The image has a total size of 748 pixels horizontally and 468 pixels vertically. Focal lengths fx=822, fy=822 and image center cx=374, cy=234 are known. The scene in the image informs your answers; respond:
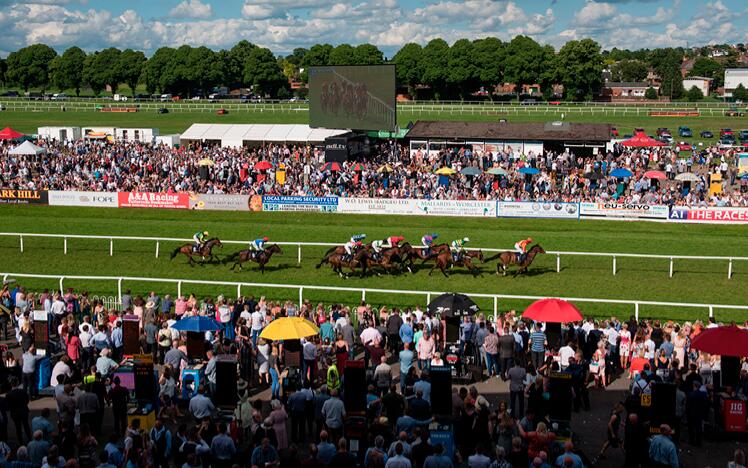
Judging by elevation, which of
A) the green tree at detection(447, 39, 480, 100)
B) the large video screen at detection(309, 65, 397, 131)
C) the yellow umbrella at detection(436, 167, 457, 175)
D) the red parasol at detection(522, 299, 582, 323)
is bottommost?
the red parasol at detection(522, 299, 582, 323)

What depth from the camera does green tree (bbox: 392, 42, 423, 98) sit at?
101m

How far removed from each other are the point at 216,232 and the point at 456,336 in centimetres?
1648

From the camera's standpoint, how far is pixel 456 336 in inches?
632

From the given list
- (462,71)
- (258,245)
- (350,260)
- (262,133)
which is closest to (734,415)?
(350,260)

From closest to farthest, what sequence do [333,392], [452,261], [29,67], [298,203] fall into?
[333,392]
[452,261]
[298,203]
[29,67]

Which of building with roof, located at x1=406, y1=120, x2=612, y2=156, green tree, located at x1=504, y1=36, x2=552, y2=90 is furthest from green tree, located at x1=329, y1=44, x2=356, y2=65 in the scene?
building with roof, located at x1=406, y1=120, x2=612, y2=156

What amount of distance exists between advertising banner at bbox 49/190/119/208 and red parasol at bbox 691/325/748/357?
29.7 meters

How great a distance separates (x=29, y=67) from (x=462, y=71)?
71697 mm

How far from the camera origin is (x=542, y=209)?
33.0 meters

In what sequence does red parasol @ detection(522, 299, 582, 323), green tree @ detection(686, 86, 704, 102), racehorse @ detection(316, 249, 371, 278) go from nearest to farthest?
red parasol @ detection(522, 299, 582, 323) < racehorse @ detection(316, 249, 371, 278) < green tree @ detection(686, 86, 704, 102)

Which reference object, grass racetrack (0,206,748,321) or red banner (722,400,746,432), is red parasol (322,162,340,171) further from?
red banner (722,400,746,432)

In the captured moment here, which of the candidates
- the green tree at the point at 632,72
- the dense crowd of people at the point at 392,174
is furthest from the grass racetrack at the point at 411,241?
the green tree at the point at 632,72

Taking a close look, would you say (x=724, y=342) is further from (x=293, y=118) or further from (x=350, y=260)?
(x=293, y=118)

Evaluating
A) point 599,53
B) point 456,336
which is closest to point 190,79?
point 599,53
